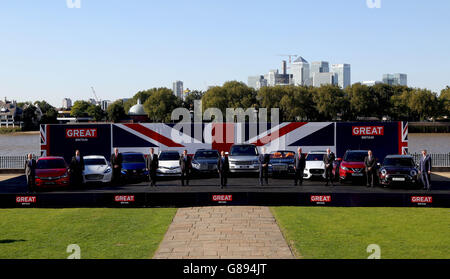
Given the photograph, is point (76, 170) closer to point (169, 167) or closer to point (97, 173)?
point (97, 173)

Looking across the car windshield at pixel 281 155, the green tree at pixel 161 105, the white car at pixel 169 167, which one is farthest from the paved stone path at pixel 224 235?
the green tree at pixel 161 105

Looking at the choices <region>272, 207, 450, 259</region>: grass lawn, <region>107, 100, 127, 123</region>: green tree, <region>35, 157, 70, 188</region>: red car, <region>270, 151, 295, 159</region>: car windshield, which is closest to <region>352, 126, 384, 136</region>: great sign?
<region>270, 151, 295, 159</region>: car windshield

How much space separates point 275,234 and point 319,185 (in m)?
10.0

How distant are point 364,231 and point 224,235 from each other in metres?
3.75

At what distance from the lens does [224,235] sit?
12414mm

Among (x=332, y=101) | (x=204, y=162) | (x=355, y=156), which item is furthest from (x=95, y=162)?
(x=332, y=101)

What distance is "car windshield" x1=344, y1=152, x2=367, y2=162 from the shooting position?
23384mm

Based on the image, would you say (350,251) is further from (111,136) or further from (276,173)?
(111,136)

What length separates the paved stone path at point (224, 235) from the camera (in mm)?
10547

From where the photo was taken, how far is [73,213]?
632 inches

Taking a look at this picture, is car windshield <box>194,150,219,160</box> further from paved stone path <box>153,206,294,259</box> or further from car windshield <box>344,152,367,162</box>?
paved stone path <box>153,206,294,259</box>

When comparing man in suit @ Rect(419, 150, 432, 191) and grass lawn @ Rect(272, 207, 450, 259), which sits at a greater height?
man in suit @ Rect(419, 150, 432, 191)

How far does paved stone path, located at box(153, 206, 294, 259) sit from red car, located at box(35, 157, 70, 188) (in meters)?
7.61
